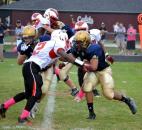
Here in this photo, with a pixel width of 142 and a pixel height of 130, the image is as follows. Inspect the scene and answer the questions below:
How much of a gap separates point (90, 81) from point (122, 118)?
77 centimetres

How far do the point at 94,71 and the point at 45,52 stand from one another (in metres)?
0.92

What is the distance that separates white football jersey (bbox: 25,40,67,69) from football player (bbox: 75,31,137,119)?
12.3 inches

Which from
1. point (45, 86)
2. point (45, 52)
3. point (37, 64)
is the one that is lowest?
point (45, 86)

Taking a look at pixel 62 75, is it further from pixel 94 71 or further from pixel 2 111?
pixel 2 111

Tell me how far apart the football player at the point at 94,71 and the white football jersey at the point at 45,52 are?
31 cm

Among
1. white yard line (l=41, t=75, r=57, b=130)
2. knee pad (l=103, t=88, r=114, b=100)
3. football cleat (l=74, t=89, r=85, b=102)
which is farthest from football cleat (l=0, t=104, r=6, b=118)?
football cleat (l=74, t=89, r=85, b=102)

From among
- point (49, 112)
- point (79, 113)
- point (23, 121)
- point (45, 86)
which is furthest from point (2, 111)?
point (79, 113)

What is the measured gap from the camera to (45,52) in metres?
8.10

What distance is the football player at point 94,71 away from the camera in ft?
26.8

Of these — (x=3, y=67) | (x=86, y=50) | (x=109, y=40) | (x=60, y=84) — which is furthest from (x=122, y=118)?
(x=109, y=40)

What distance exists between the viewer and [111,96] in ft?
28.0

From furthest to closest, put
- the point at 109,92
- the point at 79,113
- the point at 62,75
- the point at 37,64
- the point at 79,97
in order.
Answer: the point at 62,75 → the point at 79,97 → the point at 79,113 → the point at 109,92 → the point at 37,64

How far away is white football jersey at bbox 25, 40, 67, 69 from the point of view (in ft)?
26.5

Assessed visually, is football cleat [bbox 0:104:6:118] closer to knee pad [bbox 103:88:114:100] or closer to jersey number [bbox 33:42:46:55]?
jersey number [bbox 33:42:46:55]
